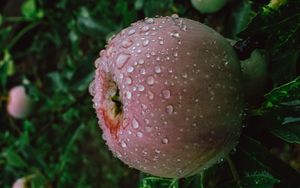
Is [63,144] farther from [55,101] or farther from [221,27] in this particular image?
[221,27]

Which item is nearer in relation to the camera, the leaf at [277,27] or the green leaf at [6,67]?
the leaf at [277,27]

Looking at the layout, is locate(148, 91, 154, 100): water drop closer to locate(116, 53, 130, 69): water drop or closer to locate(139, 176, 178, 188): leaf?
locate(116, 53, 130, 69): water drop

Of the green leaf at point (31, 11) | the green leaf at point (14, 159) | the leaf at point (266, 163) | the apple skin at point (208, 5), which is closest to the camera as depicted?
the leaf at point (266, 163)

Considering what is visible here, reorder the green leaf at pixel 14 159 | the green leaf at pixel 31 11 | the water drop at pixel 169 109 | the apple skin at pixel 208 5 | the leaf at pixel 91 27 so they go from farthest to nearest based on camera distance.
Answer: the green leaf at pixel 31 11
the green leaf at pixel 14 159
the leaf at pixel 91 27
the apple skin at pixel 208 5
the water drop at pixel 169 109

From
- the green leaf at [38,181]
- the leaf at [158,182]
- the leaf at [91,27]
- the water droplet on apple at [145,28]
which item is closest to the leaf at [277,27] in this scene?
the water droplet on apple at [145,28]

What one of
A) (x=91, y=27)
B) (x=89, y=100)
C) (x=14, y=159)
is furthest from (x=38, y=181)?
(x=91, y=27)

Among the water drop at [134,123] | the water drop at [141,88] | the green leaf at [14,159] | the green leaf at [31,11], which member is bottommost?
the green leaf at [14,159]

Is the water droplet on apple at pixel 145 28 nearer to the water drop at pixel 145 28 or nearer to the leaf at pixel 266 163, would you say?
the water drop at pixel 145 28

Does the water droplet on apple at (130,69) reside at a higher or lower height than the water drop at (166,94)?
higher
